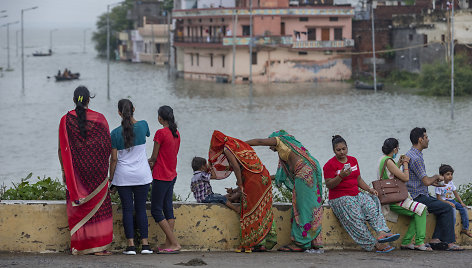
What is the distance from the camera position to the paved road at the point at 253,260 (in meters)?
6.78

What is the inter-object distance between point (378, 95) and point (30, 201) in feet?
119

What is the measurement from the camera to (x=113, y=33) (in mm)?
95625

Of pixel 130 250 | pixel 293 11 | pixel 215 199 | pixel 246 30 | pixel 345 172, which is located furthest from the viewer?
pixel 246 30

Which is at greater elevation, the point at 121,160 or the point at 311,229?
the point at 121,160

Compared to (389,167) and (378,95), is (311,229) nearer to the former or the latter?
(389,167)

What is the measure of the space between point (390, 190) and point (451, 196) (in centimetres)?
77

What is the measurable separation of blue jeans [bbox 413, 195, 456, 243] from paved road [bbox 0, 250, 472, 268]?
0.26 meters

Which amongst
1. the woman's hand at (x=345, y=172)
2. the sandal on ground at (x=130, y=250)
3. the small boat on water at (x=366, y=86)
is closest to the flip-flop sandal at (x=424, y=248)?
the woman's hand at (x=345, y=172)

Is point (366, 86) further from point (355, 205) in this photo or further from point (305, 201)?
point (305, 201)

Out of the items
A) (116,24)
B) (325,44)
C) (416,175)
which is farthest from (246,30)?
(116,24)

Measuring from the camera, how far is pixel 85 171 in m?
7.02

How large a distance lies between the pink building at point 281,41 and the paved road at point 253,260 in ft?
134

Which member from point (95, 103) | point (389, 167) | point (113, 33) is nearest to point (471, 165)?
point (389, 167)

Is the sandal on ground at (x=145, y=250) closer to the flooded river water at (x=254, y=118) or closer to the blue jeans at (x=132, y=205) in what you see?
the blue jeans at (x=132, y=205)
